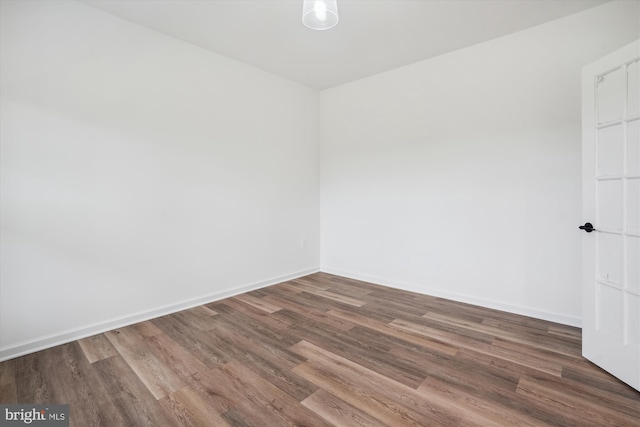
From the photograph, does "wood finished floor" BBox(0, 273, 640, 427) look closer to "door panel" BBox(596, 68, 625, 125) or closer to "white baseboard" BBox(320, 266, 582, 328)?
"white baseboard" BBox(320, 266, 582, 328)

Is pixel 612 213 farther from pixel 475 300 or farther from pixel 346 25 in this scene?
pixel 346 25

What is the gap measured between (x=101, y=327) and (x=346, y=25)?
3.62 m

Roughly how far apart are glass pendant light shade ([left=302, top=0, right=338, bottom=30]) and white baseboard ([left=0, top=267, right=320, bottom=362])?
116 inches

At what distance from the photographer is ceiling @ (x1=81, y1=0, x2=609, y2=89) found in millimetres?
2576

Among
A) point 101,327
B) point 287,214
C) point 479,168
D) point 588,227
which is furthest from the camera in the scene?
point 287,214

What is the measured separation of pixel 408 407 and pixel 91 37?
3.75 metres

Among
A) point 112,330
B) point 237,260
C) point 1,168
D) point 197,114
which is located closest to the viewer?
point 1,168

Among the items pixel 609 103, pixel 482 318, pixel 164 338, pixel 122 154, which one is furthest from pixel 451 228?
pixel 122 154

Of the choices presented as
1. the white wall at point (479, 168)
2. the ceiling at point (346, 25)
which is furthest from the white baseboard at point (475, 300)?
the ceiling at point (346, 25)

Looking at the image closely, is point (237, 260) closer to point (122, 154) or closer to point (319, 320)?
point (319, 320)

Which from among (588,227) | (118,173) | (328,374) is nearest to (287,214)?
(118,173)

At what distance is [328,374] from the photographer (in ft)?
6.75

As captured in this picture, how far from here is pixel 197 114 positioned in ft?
10.9

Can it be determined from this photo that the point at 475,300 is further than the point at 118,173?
Yes
